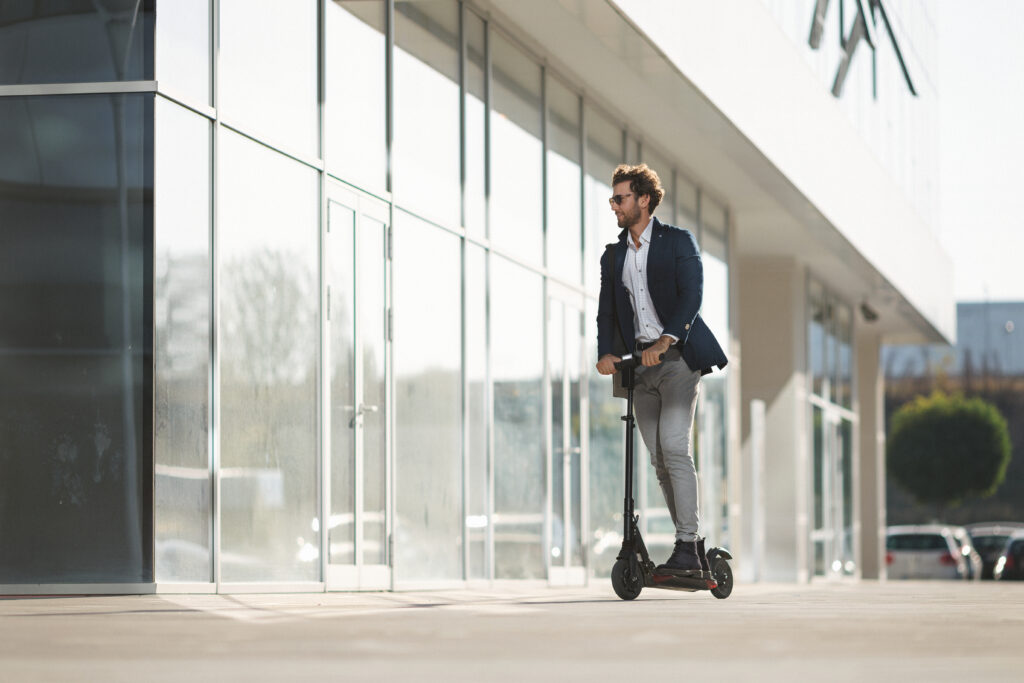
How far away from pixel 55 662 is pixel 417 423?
746 cm

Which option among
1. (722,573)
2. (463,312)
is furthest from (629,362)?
(463,312)

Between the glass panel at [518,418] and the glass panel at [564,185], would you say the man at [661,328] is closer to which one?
the glass panel at [518,418]

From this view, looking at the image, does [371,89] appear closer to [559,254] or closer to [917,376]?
[559,254]

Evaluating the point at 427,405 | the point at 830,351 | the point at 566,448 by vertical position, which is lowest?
the point at 566,448

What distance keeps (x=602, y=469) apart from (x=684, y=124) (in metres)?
3.41

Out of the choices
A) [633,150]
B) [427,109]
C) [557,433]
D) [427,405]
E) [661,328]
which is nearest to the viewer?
[661,328]

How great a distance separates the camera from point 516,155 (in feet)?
44.2

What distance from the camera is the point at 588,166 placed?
15375 millimetres

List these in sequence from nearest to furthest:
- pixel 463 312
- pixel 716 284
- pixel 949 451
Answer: pixel 463 312
pixel 716 284
pixel 949 451

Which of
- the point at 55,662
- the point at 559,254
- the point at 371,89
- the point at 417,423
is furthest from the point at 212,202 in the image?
the point at 559,254

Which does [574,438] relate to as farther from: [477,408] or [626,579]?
[626,579]

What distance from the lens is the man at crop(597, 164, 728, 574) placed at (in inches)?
281

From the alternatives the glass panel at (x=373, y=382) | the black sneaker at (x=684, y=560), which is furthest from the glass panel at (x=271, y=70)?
the black sneaker at (x=684, y=560)

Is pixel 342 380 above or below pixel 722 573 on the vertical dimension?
above
